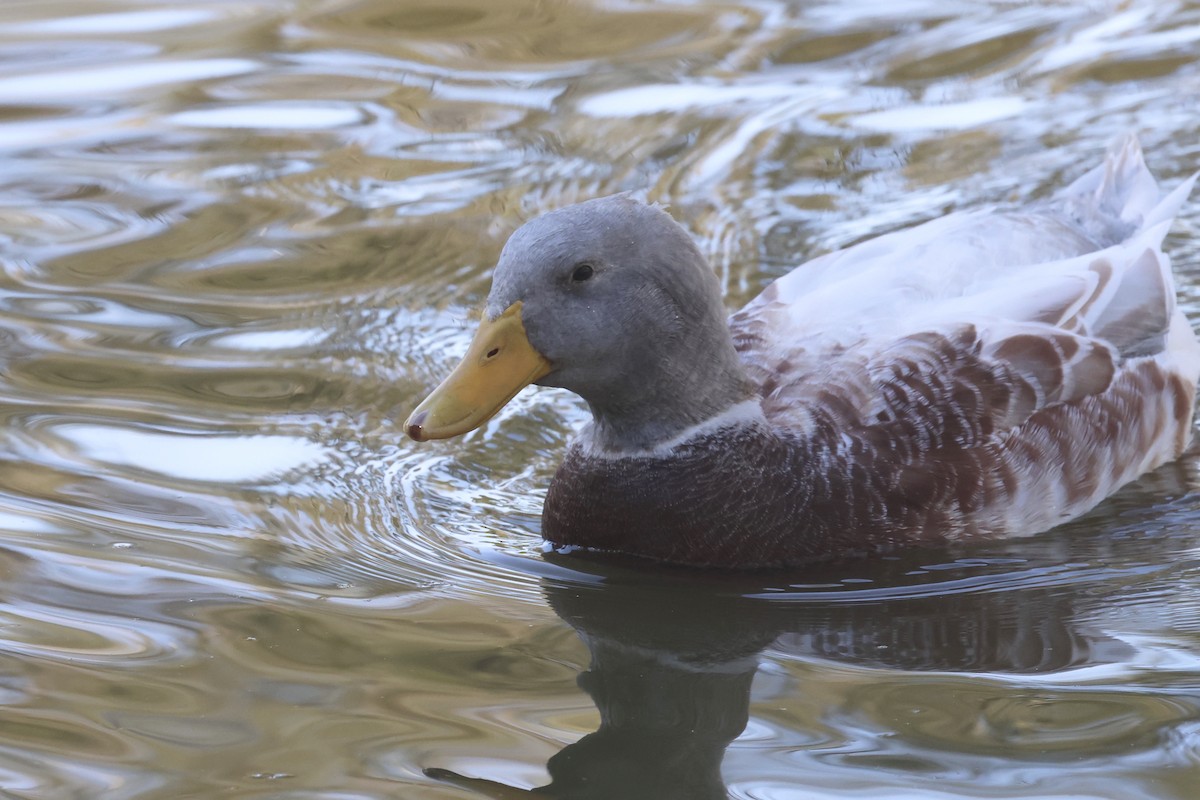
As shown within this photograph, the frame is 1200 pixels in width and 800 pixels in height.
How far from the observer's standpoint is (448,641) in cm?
407

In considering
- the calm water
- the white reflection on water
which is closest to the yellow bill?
the calm water


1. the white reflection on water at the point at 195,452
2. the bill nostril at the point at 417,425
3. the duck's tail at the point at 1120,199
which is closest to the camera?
the bill nostril at the point at 417,425

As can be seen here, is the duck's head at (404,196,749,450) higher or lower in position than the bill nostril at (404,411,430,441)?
higher

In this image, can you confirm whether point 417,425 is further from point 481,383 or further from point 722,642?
point 722,642

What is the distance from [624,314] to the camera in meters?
4.38

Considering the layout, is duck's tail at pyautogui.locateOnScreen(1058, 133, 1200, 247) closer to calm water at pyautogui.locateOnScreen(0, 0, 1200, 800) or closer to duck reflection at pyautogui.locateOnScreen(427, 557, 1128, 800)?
calm water at pyautogui.locateOnScreen(0, 0, 1200, 800)

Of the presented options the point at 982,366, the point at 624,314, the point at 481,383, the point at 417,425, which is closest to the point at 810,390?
the point at 982,366

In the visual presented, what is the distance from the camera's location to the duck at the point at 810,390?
4320 millimetres

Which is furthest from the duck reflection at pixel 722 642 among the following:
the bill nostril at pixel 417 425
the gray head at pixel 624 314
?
the bill nostril at pixel 417 425

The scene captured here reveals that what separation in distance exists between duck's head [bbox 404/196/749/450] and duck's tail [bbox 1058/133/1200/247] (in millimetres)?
2080

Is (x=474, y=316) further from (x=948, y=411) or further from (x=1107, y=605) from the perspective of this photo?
(x=1107, y=605)

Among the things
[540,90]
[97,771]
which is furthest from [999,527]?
[540,90]

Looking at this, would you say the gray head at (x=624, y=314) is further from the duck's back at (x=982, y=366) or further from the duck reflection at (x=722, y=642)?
the duck reflection at (x=722, y=642)

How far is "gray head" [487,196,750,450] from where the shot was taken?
427cm
